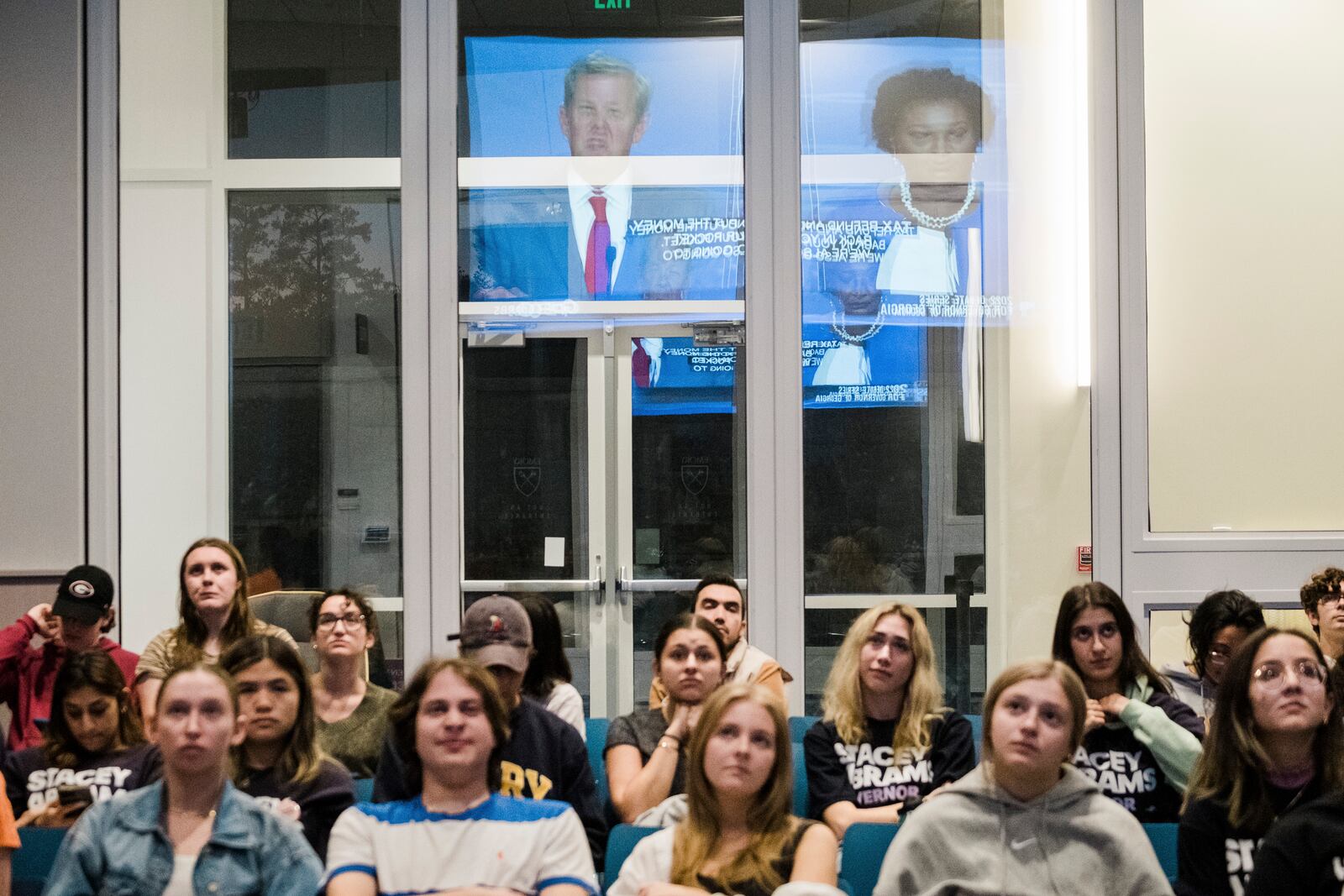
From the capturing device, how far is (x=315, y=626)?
493cm

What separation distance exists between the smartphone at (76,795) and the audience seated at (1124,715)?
2995mm

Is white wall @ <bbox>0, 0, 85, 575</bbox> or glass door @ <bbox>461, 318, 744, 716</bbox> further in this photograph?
glass door @ <bbox>461, 318, 744, 716</bbox>

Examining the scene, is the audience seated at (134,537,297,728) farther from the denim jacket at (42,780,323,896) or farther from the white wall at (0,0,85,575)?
the denim jacket at (42,780,323,896)

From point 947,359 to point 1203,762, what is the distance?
3.01 m

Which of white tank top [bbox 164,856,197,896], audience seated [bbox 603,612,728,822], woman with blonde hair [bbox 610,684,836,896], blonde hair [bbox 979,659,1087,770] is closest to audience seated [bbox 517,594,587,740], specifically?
audience seated [bbox 603,612,728,822]

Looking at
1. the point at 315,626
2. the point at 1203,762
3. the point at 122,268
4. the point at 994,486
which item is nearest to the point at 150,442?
the point at 122,268

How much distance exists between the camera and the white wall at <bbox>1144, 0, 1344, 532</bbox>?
6.10 m

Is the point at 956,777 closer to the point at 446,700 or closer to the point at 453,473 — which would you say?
the point at 446,700

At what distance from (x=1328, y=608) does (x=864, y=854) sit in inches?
93.6

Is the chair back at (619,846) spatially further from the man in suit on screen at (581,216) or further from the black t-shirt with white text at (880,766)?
the man in suit on screen at (581,216)

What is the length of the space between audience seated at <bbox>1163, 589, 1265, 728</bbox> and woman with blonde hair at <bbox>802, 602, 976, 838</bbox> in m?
0.92

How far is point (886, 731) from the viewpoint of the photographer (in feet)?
13.9

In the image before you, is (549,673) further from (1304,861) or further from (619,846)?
(1304,861)

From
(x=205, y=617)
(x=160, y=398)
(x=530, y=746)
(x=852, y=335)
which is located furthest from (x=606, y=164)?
(x=530, y=746)
